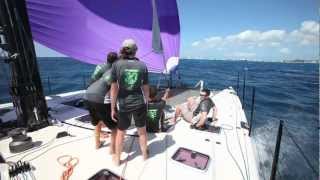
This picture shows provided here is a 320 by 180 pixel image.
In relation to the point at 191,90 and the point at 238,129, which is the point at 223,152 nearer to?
the point at 238,129

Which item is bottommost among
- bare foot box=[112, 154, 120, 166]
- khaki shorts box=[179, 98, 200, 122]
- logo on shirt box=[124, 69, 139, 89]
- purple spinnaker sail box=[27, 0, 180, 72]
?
bare foot box=[112, 154, 120, 166]

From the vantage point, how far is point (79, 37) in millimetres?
4613

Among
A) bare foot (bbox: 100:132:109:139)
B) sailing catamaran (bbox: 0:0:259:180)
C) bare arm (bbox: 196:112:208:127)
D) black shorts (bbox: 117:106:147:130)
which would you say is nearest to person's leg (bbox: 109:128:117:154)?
sailing catamaran (bbox: 0:0:259:180)

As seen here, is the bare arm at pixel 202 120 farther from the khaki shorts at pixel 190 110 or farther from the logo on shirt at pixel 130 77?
the logo on shirt at pixel 130 77

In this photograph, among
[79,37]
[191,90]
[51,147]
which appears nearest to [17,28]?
[79,37]

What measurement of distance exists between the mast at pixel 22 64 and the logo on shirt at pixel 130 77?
8.18ft

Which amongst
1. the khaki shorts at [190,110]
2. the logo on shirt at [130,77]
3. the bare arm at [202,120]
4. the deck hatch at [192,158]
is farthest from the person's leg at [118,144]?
the khaki shorts at [190,110]

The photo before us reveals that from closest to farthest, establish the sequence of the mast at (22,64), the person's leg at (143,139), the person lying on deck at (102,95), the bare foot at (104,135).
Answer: the person's leg at (143,139)
the person lying on deck at (102,95)
the mast at (22,64)
the bare foot at (104,135)

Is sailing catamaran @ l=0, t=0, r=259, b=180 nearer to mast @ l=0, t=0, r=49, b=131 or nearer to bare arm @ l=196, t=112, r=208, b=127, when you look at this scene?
mast @ l=0, t=0, r=49, b=131

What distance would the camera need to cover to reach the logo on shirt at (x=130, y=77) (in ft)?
8.71

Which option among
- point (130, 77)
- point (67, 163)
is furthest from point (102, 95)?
point (67, 163)

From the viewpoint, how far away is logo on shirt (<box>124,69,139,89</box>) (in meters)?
2.66

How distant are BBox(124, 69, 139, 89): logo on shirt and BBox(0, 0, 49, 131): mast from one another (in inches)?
98.2

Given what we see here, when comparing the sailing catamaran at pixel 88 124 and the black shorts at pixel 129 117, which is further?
the sailing catamaran at pixel 88 124
